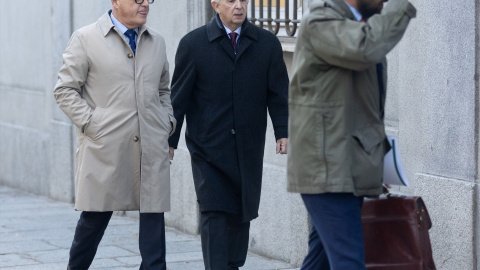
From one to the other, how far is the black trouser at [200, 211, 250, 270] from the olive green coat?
5.53ft

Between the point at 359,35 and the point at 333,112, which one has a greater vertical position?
the point at 359,35

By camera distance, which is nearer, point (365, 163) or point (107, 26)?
point (365, 163)

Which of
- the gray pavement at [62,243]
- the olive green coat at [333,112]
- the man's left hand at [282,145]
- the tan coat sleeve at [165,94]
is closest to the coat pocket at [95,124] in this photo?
the tan coat sleeve at [165,94]

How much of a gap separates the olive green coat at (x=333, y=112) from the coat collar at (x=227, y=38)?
1702 millimetres

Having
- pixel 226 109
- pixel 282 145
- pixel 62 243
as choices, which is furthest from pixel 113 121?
pixel 62 243

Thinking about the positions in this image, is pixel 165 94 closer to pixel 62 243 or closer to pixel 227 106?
pixel 227 106

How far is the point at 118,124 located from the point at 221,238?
2.77 feet

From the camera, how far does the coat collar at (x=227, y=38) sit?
5.69 m

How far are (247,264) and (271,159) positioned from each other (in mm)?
763

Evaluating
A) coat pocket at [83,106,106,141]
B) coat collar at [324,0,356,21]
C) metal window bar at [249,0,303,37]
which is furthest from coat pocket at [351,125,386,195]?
metal window bar at [249,0,303,37]

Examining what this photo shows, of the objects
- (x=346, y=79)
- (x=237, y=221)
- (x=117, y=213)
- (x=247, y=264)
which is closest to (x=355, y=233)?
(x=346, y=79)

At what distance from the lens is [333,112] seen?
391 cm

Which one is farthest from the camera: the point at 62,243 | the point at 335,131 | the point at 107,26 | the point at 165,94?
the point at 62,243

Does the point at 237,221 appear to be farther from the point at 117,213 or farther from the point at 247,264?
the point at 117,213
